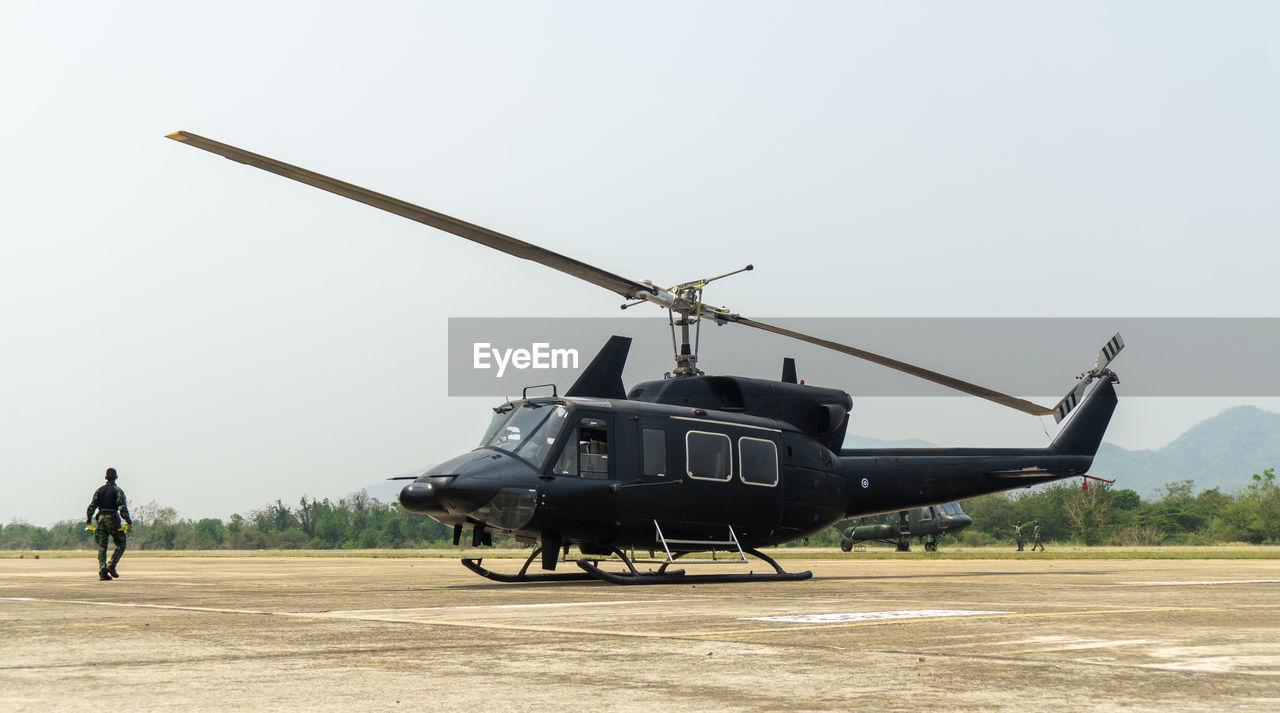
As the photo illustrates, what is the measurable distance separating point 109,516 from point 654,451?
9431 mm

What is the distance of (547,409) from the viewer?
1561 cm

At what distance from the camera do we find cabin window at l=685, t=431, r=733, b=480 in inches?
643

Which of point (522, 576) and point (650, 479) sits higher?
point (650, 479)

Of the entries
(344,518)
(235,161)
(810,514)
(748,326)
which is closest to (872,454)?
(810,514)

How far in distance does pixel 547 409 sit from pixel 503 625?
756 centimetres

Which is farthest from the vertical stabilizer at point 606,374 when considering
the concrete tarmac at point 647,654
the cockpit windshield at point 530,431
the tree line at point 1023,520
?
the tree line at point 1023,520

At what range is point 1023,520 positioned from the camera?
82.1 meters

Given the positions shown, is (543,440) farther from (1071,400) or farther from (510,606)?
(1071,400)

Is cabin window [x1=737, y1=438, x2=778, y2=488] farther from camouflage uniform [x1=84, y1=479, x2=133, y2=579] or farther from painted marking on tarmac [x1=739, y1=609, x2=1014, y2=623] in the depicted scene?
camouflage uniform [x1=84, y1=479, x2=133, y2=579]

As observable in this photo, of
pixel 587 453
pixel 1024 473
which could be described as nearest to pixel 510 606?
pixel 587 453

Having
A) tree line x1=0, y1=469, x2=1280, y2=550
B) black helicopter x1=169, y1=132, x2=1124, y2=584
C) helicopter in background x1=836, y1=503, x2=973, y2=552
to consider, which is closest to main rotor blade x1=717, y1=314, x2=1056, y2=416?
black helicopter x1=169, y1=132, x2=1124, y2=584

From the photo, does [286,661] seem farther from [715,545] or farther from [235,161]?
[715,545]

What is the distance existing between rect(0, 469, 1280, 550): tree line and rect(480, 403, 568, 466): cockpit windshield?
60.2m

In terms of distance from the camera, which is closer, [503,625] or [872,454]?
[503,625]
